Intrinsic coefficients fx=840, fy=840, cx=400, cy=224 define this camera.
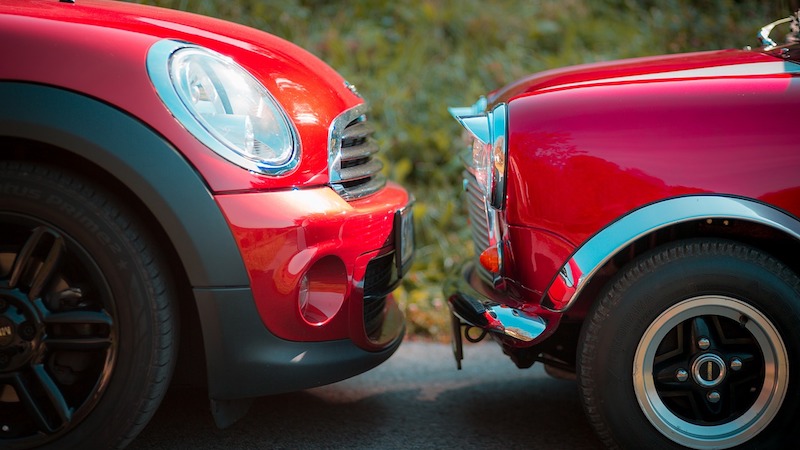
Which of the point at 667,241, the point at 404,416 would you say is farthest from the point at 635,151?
the point at 404,416

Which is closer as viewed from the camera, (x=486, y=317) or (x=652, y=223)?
(x=652, y=223)

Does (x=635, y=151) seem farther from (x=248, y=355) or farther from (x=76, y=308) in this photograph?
(x=76, y=308)

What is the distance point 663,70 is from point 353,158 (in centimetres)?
98

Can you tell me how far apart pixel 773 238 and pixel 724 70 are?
1.66 ft

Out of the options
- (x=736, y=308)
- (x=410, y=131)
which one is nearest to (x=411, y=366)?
(x=736, y=308)

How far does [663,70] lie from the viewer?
8.34 ft

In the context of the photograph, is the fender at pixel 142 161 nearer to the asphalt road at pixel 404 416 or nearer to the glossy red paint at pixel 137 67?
the glossy red paint at pixel 137 67

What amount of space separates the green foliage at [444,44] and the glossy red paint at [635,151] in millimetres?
2211

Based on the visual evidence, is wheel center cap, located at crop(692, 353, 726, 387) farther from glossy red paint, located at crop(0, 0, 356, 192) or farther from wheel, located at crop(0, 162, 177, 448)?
wheel, located at crop(0, 162, 177, 448)

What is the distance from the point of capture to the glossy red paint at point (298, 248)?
7.34 ft

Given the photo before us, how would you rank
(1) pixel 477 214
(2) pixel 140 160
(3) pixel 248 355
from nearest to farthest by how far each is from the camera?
(2) pixel 140 160 < (3) pixel 248 355 < (1) pixel 477 214

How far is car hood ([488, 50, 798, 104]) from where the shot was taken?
8.02 feet

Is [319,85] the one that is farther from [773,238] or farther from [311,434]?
[773,238]

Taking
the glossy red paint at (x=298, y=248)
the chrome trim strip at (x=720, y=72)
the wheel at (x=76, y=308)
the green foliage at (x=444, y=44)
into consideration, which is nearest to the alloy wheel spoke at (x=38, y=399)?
the wheel at (x=76, y=308)
